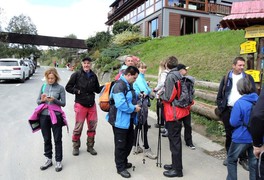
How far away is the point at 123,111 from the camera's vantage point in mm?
4039

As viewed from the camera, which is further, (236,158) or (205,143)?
(205,143)

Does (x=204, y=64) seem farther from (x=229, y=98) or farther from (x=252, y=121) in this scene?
(x=252, y=121)

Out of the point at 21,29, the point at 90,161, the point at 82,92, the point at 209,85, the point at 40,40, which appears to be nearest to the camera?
the point at 90,161

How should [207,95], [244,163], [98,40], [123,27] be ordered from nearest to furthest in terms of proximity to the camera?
[244,163] → [207,95] → [123,27] → [98,40]

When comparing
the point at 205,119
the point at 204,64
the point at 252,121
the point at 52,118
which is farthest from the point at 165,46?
the point at 252,121

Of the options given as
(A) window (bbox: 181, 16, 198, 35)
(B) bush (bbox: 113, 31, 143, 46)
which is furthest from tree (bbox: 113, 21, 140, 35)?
(A) window (bbox: 181, 16, 198, 35)

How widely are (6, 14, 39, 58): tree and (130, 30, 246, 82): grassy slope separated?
3274 cm

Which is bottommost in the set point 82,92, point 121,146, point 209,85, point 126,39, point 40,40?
point 121,146

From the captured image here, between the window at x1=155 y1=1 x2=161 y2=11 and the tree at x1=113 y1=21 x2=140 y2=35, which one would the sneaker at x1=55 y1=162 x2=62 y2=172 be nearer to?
the window at x1=155 y1=1 x2=161 y2=11

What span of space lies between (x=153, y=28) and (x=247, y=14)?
23375 mm

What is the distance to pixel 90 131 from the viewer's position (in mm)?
5113

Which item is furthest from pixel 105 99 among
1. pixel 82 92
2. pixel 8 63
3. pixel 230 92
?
pixel 8 63

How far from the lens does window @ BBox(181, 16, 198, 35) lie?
26.2m

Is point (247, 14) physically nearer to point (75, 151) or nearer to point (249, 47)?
point (249, 47)
